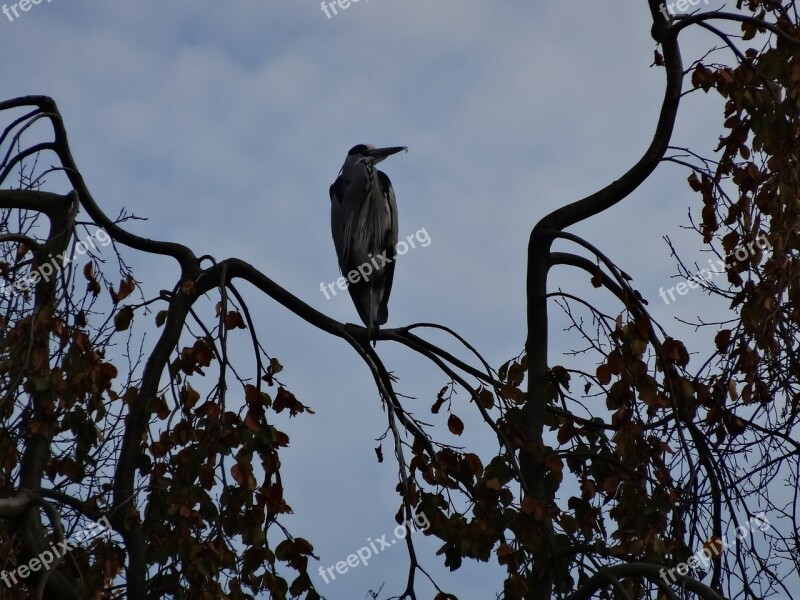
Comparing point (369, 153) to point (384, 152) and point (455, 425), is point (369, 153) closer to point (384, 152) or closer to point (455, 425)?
point (384, 152)

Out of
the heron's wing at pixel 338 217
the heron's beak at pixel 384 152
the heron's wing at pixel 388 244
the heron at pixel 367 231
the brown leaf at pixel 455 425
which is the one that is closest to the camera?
the brown leaf at pixel 455 425

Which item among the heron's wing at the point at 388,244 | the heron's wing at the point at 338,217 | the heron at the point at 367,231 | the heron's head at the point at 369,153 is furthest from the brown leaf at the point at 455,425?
the heron's head at the point at 369,153

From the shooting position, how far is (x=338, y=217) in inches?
273

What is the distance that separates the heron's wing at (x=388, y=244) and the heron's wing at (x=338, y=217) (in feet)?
1.00

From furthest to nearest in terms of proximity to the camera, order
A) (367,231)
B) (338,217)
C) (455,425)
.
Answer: (338,217) < (367,231) < (455,425)

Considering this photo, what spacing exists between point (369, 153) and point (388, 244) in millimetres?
721

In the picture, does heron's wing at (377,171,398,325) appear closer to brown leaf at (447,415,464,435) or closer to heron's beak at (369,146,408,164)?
heron's beak at (369,146,408,164)

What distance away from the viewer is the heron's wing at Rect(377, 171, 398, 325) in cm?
662

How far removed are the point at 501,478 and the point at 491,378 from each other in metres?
0.61

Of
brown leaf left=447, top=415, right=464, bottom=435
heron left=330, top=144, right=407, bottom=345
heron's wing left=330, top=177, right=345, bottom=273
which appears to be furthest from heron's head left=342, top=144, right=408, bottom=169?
brown leaf left=447, top=415, right=464, bottom=435

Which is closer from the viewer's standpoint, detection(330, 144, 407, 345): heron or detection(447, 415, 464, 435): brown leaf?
detection(447, 415, 464, 435): brown leaf

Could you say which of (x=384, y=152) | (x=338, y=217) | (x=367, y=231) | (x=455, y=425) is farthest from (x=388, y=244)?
(x=455, y=425)

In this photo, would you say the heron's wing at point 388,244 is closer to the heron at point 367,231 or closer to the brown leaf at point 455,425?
the heron at point 367,231

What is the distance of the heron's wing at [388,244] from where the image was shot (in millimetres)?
6617
